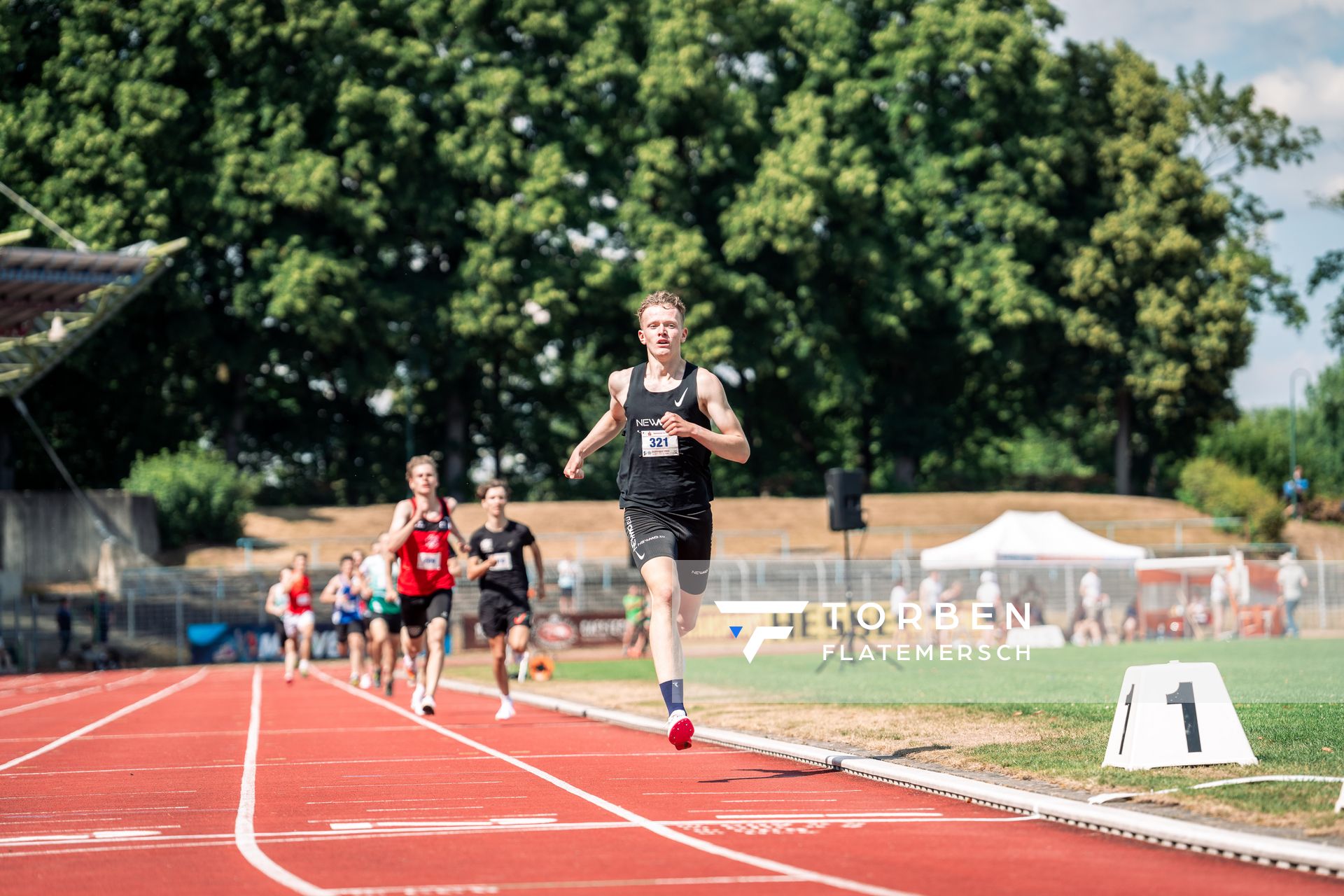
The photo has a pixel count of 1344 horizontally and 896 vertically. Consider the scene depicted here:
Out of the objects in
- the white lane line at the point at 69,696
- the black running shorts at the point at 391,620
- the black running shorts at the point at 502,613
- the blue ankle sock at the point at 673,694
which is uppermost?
the black running shorts at the point at 502,613

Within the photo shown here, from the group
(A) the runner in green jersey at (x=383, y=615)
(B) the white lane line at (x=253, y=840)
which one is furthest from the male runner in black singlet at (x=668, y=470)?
(A) the runner in green jersey at (x=383, y=615)

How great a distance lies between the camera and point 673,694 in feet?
31.3

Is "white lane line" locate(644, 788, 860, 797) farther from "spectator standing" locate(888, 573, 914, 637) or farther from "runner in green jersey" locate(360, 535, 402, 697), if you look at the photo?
"spectator standing" locate(888, 573, 914, 637)

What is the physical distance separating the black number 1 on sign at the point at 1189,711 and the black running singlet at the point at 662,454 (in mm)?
2747

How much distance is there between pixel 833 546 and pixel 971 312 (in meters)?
10.3

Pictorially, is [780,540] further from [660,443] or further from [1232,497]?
[660,443]

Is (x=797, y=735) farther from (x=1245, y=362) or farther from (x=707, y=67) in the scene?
(x=1245, y=362)

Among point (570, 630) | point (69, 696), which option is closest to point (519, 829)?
point (69, 696)

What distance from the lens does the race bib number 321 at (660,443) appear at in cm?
964

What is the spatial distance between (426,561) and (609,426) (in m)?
5.73

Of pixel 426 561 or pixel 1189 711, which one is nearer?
pixel 1189 711

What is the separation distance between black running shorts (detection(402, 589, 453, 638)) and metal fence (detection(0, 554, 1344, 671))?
855 inches

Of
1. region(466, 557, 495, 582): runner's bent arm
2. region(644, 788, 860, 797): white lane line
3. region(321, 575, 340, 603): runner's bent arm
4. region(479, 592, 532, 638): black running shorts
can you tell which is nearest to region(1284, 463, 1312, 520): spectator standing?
Result: region(321, 575, 340, 603): runner's bent arm

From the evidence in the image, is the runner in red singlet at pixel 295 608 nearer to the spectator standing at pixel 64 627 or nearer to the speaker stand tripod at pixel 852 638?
the speaker stand tripod at pixel 852 638
